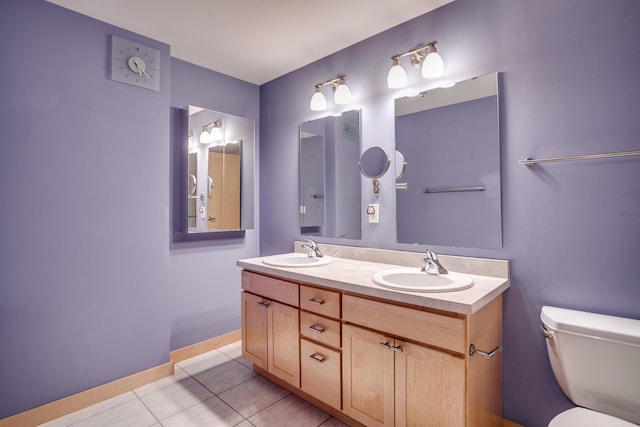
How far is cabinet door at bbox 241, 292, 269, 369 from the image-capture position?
6.66ft

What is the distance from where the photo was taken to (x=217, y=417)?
1765mm

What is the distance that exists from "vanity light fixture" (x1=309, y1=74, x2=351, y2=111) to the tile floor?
1.94m

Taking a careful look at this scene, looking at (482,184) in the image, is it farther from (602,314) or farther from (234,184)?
(234,184)

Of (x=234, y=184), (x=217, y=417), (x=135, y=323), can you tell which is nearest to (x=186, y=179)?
(x=234, y=184)

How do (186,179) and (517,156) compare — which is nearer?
(517,156)

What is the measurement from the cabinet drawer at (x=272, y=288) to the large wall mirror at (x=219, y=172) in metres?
0.65

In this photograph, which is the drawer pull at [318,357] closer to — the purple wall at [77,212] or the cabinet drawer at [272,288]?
the cabinet drawer at [272,288]

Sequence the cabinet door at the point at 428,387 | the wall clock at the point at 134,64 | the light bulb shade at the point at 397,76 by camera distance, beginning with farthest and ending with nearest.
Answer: the wall clock at the point at 134,64 < the light bulb shade at the point at 397,76 < the cabinet door at the point at 428,387

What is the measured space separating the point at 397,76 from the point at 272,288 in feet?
4.85

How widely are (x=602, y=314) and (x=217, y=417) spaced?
6.32 ft

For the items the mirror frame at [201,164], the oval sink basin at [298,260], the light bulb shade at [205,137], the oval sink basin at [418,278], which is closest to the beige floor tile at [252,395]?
the oval sink basin at [298,260]

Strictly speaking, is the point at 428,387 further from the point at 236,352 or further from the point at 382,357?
the point at 236,352

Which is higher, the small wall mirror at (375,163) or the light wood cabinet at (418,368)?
the small wall mirror at (375,163)

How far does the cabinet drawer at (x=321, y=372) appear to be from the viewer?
1.62 metres
